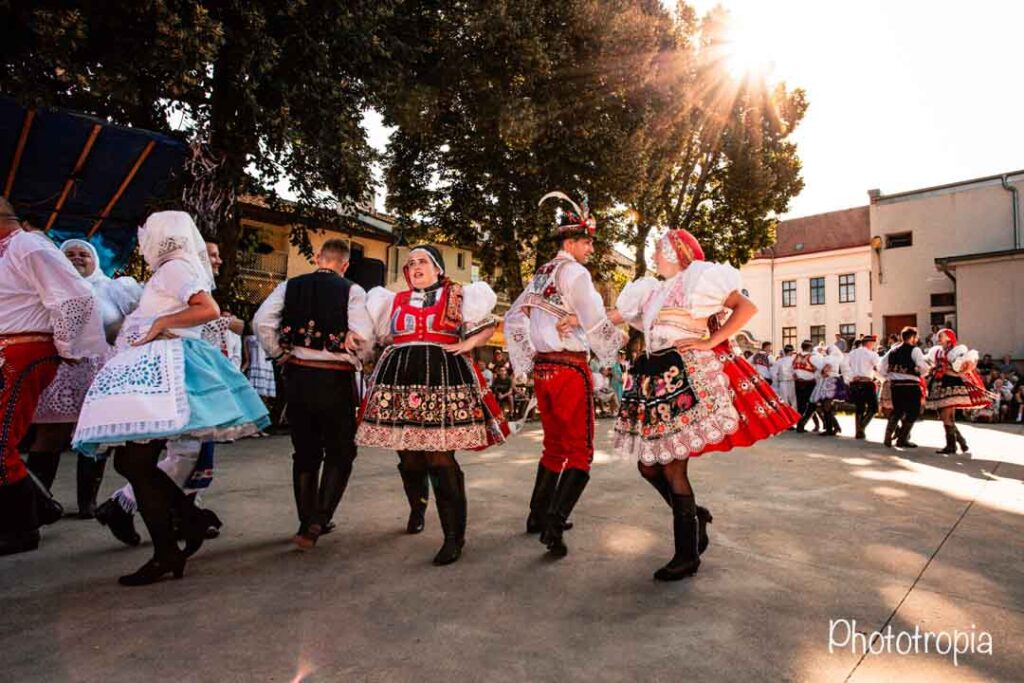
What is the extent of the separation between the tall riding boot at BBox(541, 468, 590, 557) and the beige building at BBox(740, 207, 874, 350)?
128 feet

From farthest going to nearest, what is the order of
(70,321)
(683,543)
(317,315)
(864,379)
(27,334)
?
(864,379), (317,315), (27,334), (70,321), (683,543)

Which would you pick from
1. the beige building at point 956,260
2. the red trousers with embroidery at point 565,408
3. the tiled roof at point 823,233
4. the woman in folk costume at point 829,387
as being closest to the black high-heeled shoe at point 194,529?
the red trousers with embroidery at point 565,408

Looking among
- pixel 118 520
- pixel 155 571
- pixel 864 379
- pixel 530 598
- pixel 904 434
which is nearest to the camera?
pixel 530 598

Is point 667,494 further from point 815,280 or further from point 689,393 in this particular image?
point 815,280

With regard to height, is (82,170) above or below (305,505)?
above

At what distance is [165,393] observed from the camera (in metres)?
3.01

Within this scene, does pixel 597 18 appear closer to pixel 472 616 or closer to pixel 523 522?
pixel 523 522

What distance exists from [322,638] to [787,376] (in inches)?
531

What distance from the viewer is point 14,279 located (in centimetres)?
362

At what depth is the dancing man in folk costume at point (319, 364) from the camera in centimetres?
393

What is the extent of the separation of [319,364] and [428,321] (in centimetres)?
78

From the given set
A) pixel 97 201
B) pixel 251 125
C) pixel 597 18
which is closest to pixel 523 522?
pixel 251 125

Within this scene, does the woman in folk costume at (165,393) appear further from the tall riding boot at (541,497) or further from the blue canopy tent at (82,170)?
the blue canopy tent at (82,170)

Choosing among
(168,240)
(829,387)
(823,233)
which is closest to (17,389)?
(168,240)
